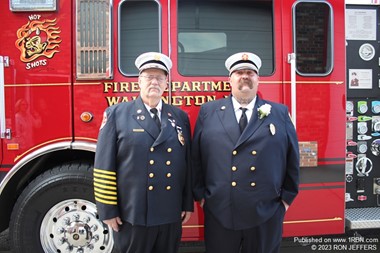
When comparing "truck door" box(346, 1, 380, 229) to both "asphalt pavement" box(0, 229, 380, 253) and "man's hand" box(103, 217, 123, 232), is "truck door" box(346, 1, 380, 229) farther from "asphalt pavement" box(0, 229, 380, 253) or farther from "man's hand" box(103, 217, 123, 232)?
"man's hand" box(103, 217, 123, 232)

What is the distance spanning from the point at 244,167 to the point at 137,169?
0.68m

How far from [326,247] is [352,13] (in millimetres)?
2618

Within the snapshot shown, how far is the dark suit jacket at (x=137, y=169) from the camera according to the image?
86.4 inches

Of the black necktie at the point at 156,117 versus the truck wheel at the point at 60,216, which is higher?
A: the black necktie at the point at 156,117

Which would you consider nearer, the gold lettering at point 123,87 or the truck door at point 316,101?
the gold lettering at point 123,87

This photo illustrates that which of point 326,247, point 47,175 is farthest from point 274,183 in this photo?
point 326,247

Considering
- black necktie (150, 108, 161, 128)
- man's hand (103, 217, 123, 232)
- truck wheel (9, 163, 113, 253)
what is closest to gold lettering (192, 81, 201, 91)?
black necktie (150, 108, 161, 128)

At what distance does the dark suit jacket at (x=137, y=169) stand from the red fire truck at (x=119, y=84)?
98 cm

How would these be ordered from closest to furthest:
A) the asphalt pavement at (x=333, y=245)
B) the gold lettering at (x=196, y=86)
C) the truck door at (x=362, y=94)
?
the gold lettering at (x=196, y=86)
the truck door at (x=362, y=94)
the asphalt pavement at (x=333, y=245)

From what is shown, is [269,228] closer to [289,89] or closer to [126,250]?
[126,250]

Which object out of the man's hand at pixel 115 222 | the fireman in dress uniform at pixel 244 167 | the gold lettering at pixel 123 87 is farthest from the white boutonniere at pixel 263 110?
the gold lettering at pixel 123 87

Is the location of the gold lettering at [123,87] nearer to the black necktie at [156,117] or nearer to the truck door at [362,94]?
the black necktie at [156,117]

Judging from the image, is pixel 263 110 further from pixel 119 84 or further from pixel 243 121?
pixel 119 84

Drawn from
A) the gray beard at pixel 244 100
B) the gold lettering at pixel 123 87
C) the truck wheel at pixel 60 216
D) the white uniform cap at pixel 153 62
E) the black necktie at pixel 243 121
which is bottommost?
the truck wheel at pixel 60 216
